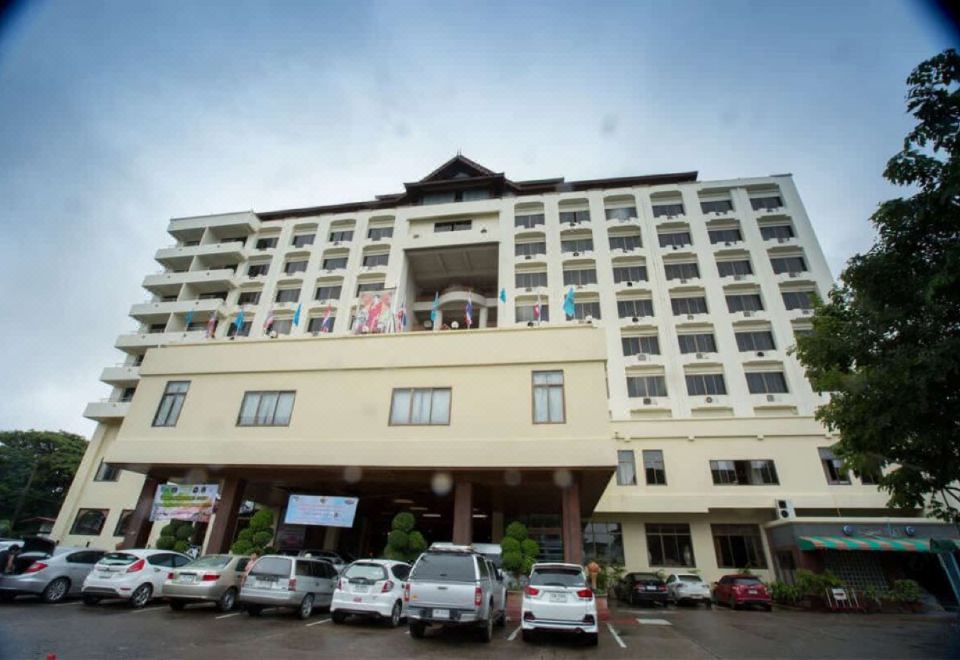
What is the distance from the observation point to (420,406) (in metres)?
17.5

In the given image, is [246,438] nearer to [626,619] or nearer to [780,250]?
[626,619]

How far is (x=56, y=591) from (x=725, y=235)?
4237 cm

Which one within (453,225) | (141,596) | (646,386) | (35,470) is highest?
(453,225)

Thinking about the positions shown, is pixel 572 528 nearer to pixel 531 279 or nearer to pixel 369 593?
pixel 369 593

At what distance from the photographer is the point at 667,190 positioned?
3934 cm

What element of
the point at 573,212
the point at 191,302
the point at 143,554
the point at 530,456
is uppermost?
the point at 573,212

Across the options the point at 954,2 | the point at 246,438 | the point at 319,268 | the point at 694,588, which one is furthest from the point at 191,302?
the point at 954,2

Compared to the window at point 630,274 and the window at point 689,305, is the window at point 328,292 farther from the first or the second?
the window at point 689,305

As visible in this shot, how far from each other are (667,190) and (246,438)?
36.3 meters

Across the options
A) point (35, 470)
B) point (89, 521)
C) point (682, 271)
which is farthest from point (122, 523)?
point (682, 271)

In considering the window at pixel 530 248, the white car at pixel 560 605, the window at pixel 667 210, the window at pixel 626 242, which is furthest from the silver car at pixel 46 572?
the window at pixel 667 210

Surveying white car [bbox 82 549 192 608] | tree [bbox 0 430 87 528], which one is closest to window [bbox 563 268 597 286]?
white car [bbox 82 549 192 608]

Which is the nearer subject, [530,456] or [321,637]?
[321,637]

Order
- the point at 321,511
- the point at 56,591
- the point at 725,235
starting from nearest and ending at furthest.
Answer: the point at 56,591, the point at 321,511, the point at 725,235
